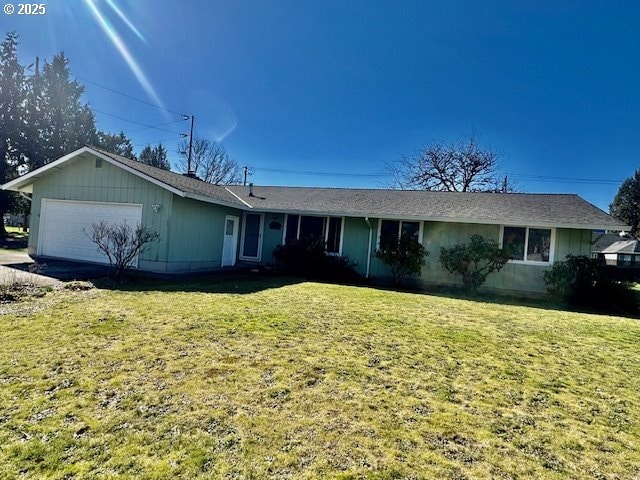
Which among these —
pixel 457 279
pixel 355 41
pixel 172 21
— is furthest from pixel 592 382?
pixel 172 21

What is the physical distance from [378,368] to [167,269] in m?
8.42

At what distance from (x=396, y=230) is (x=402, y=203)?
161cm

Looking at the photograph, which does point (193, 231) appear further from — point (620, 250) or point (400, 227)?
point (620, 250)

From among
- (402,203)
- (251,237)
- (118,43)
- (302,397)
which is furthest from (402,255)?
(118,43)

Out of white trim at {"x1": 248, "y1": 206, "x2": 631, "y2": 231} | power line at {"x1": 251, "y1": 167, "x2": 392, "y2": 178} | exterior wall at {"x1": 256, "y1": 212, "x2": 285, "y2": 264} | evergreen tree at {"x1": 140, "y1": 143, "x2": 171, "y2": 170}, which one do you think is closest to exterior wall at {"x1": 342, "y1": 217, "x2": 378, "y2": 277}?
white trim at {"x1": 248, "y1": 206, "x2": 631, "y2": 231}

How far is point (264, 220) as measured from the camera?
14570mm

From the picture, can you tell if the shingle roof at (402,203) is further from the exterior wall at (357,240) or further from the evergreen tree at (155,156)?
the evergreen tree at (155,156)

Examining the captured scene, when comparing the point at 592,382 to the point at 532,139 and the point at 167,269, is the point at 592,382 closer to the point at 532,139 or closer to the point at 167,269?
the point at 167,269

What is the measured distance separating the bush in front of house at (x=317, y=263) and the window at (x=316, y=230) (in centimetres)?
44

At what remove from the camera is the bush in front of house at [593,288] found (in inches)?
385

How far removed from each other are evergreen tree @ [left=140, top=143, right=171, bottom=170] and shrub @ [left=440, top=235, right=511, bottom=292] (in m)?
33.0

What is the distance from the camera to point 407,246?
11.8m

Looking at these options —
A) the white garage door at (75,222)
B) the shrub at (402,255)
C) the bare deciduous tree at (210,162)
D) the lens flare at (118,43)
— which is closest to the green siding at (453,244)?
the shrub at (402,255)

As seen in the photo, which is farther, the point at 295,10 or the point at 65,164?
the point at 65,164
